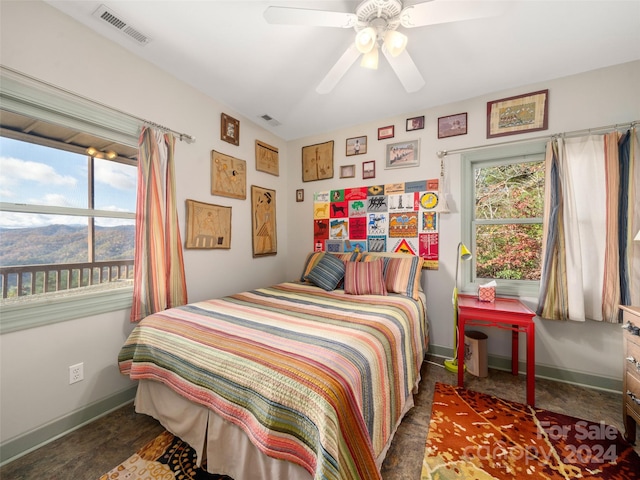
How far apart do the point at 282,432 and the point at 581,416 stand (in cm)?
209

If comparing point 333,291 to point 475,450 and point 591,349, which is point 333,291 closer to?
point 475,450

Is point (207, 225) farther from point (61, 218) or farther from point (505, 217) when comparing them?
point (505, 217)

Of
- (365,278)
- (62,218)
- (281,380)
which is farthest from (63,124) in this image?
(365,278)

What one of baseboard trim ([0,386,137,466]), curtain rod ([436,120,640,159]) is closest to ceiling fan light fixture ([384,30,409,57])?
curtain rod ([436,120,640,159])

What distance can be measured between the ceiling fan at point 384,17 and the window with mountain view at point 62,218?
157 centimetres

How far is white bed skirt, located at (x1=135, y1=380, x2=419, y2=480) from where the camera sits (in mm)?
977

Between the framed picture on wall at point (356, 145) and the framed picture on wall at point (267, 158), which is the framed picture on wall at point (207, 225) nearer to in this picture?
the framed picture on wall at point (267, 158)

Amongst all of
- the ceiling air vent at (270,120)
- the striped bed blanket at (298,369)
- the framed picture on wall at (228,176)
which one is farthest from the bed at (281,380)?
the ceiling air vent at (270,120)

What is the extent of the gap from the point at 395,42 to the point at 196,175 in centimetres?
190

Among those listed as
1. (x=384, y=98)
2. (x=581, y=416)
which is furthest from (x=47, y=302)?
(x=581, y=416)

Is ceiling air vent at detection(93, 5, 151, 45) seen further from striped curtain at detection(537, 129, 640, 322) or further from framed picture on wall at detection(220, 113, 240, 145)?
striped curtain at detection(537, 129, 640, 322)

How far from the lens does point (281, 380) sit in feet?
3.19

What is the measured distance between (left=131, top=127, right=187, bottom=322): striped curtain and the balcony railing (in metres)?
0.16

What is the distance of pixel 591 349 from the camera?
2.05 metres
